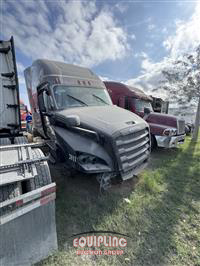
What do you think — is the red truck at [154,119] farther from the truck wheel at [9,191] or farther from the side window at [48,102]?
the truck wheel at [9,191]

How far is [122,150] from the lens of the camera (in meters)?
2.60

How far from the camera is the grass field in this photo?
74.1 inches

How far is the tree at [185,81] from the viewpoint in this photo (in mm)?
9406

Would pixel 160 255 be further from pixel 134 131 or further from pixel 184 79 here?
pixel 184 79

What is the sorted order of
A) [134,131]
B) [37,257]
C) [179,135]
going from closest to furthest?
[37,257], [134,131], [179,135]

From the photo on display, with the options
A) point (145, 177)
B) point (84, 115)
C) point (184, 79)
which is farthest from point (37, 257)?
point (184, 79)

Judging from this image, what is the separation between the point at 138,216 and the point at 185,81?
1056 centimetres

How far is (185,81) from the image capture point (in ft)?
33.1

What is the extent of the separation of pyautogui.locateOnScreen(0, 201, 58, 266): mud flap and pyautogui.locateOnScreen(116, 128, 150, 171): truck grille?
55.7 inches

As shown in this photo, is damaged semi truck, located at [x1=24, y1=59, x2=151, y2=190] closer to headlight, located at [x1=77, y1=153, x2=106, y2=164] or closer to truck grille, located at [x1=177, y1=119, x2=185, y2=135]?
headlight, located at [x1=77, y1=153, x2=106, y2=164]

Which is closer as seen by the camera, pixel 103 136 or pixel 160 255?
pixel 160 255

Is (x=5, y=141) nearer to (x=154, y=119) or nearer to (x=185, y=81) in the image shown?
(x=154, y=119)

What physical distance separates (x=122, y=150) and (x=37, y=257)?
1873 millimetres

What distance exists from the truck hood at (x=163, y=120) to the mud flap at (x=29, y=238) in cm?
→ 564
